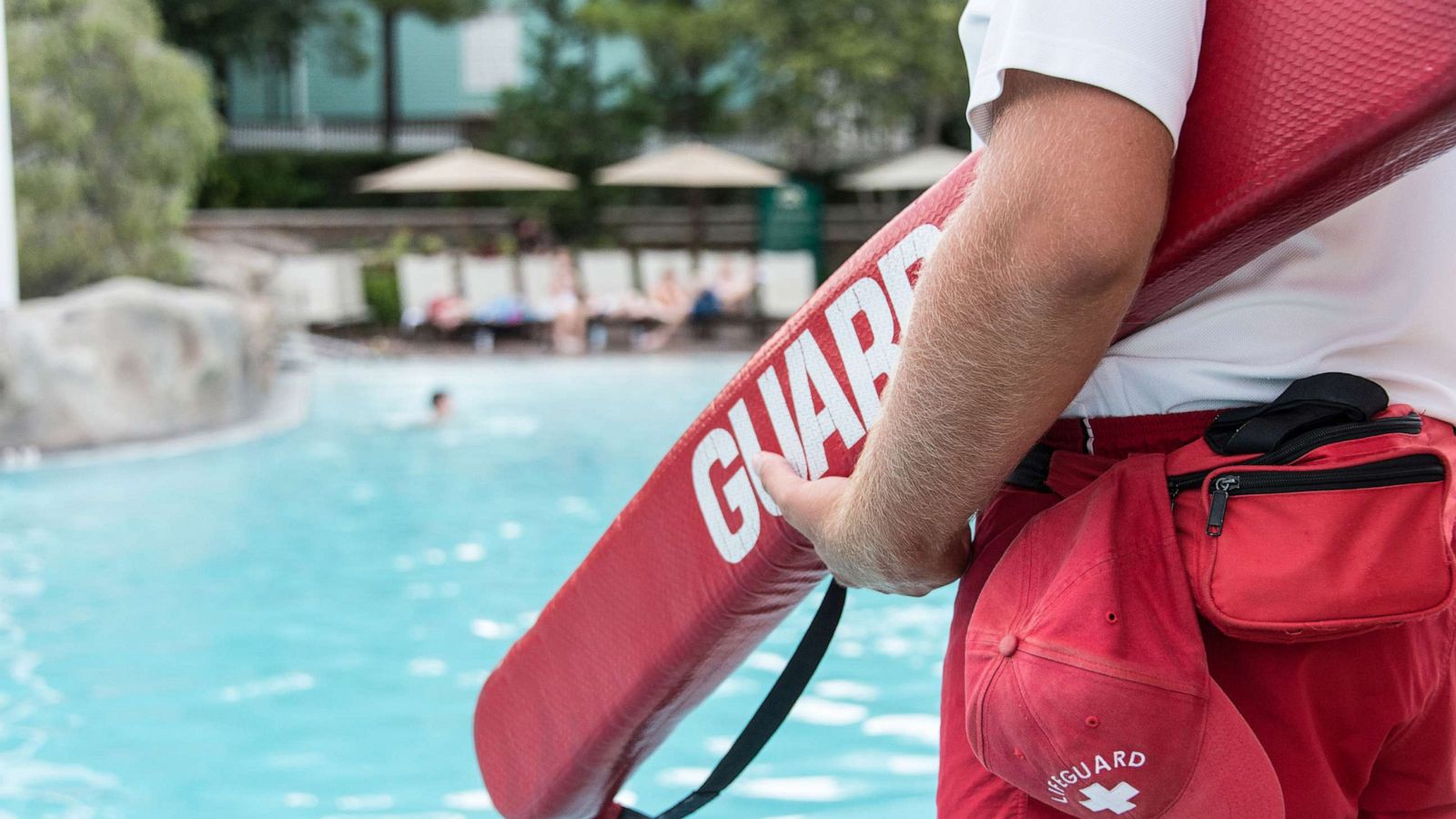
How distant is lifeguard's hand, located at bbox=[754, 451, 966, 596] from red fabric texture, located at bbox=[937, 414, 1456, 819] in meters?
0.05

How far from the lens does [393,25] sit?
2575cm

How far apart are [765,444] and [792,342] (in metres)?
0.11

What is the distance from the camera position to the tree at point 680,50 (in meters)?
22.2

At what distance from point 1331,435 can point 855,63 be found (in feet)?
60.3

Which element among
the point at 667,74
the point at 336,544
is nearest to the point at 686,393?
the point at 336,544

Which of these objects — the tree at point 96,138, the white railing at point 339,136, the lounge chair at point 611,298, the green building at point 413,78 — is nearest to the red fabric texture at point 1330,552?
the tree at point 96,138

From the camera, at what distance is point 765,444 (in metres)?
1.56

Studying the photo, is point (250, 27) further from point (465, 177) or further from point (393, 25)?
point (465, 177)

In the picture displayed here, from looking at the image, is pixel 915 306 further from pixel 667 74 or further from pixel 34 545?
pixel 667 74

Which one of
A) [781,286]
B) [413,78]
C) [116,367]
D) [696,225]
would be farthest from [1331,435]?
[413,78]

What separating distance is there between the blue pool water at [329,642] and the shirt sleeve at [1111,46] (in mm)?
2826

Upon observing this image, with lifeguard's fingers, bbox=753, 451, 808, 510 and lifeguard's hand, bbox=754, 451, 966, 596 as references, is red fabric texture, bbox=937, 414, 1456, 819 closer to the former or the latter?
lifeguard's hand, bbox=754, 451, 966, 596

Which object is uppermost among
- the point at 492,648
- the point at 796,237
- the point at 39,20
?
the point at 39,20

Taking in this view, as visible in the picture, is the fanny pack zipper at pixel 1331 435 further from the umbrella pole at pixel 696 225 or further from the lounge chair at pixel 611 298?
the umbrella pole at pixel 696 225
